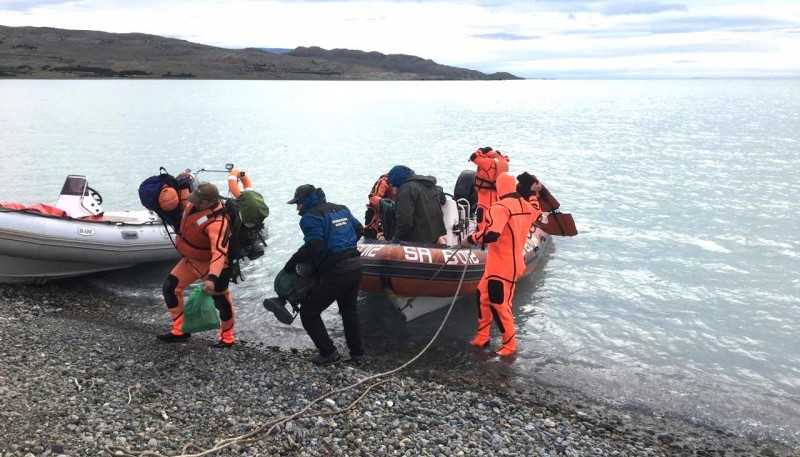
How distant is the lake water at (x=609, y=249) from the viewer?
674 cm

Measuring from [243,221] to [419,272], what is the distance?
6.79 feet

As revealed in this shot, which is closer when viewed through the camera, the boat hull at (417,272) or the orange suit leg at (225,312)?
the orange suit leg at (225,312)

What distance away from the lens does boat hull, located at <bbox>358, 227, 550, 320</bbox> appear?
6961 mm

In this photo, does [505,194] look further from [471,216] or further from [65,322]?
[65,322]

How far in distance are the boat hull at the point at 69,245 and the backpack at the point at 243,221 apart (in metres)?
3.29

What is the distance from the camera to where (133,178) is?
20.5 meters

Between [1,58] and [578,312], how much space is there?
127 m

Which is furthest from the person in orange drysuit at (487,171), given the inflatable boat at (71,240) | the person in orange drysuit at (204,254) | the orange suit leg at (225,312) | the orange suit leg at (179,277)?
the inflatable boat at (71,240)

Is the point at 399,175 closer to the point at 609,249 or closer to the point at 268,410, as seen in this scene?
the point at 268,410

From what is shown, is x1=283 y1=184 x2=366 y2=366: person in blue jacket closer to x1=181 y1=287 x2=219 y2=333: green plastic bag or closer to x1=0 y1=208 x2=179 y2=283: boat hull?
x1=181 y1=287 x2=219 y2=333: green plastic bag

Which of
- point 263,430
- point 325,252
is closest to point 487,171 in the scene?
point 325,252

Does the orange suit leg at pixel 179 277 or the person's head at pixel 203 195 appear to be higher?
the person's head at pixel 203 195

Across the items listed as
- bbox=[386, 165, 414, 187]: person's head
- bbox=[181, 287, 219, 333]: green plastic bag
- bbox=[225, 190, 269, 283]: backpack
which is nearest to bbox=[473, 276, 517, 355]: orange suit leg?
bbox=[386, 165, 414, 187]: person's head

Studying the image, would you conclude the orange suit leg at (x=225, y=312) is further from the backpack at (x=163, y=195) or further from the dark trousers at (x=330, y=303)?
the dark trousers at (x=330, y=303)
